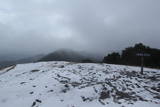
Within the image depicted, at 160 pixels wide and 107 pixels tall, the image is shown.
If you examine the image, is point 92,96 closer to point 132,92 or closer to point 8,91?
point 132,92

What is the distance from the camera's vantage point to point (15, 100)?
12.1 meters

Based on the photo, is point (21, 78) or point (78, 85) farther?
point (21, 78)

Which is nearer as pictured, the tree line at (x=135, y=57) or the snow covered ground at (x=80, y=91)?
the snow covered ground at (x=80, y=91)

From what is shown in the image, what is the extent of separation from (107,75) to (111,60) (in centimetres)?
2719

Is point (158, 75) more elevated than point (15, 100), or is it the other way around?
point (158, 75)

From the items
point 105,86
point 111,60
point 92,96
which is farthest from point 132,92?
point 111,60

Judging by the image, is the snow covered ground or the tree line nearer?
the snow covered ground

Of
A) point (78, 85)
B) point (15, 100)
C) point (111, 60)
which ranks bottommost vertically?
point (15, 100)

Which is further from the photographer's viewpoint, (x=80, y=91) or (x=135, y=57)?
(x=135, y=57)

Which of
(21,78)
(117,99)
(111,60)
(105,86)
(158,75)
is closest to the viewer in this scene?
(117,99)

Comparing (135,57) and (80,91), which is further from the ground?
(135,57)

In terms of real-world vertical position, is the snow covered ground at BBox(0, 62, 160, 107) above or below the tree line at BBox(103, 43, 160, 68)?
below

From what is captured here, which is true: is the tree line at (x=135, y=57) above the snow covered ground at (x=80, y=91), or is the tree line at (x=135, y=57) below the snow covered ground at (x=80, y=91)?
above

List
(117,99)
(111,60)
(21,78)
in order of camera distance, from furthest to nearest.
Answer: (111,60), (21,78), (117,99)
